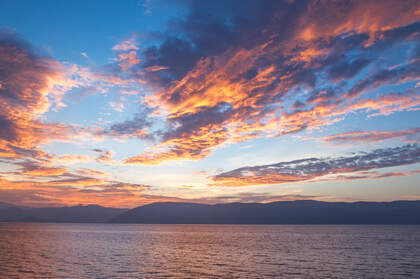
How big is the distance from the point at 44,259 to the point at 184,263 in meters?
29.5

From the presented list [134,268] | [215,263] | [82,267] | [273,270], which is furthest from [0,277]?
[273,270]

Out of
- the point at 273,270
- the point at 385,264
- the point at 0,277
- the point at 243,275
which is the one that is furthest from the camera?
the point at 385,264

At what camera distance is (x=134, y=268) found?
4912cm

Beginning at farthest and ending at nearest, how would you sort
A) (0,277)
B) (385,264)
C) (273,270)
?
1. (385,264)
2. (273,270)
3. (0,277)

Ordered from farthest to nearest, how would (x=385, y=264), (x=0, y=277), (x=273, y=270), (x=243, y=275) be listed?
(x=385, y=264), (x=273, y=270), (x=243, y=275), (x=0, y=277)

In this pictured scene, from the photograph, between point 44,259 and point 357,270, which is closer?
point 357,270

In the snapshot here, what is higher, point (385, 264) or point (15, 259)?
point (15, 259)

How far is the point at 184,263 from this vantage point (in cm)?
5638

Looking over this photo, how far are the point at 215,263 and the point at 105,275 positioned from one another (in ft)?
73.1

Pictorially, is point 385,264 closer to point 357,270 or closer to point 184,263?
point 357,270

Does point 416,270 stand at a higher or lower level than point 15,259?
lower

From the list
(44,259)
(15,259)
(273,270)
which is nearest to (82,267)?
(44,259)

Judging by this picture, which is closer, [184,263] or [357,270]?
[357,270]

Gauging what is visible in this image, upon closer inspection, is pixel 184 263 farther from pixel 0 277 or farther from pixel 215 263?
pixel 0 277
